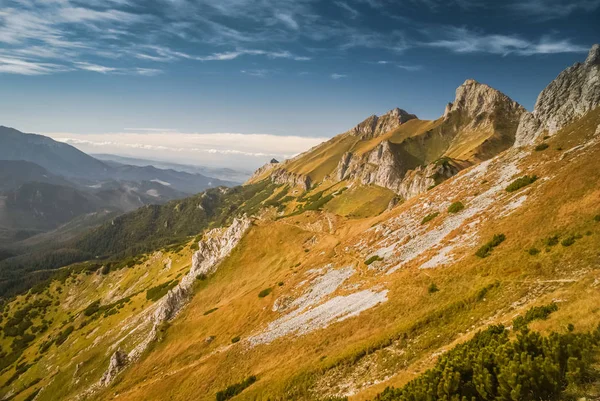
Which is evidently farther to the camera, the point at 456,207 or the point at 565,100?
the point at 565,100

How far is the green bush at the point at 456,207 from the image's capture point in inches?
2023

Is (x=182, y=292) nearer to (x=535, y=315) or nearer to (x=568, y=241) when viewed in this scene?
(x=535, y=315)

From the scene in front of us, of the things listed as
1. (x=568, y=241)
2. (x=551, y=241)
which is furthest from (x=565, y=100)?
(x=568, y=241)

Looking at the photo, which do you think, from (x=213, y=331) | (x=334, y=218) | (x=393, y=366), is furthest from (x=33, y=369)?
(x=393, y=366)

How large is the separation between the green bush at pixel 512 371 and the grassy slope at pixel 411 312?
3343 mm

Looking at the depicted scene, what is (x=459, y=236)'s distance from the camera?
139 feet

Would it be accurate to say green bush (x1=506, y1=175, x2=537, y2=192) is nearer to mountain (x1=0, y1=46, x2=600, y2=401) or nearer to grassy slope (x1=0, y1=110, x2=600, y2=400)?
mountain (x1=0, y1=46, x2=600, y2=401)

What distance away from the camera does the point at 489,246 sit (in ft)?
114

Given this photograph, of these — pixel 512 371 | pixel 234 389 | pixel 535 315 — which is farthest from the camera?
pixel 234 389

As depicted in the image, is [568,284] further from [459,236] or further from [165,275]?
[165,275]

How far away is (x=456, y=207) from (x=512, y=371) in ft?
137

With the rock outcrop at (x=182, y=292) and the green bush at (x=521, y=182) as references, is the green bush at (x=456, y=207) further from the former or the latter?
the rock outcrop at (x=182, y=292)

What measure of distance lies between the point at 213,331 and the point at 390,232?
130ft

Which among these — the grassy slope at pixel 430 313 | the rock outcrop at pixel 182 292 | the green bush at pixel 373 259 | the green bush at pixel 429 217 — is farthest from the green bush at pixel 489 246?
the rock outcrop at pixel 182 292
